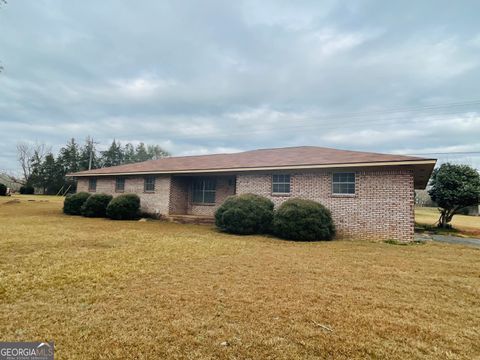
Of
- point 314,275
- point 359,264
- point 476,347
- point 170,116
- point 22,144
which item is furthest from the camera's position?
point 22,144

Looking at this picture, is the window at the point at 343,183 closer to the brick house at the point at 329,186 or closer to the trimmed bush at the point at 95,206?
the brick house at the point at 329,186

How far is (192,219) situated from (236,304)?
10.9m

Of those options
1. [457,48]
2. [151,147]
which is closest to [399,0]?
[457,48]

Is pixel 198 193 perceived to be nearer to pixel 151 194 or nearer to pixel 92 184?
pixel 151 194

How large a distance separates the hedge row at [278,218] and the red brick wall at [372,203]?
77 centimetres

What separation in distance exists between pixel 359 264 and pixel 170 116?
116 ft

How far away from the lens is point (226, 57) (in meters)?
16.2

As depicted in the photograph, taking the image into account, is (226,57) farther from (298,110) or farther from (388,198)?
(298,110)

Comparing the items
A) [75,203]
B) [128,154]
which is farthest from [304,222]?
[128,154]

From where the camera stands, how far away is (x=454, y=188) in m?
15.3

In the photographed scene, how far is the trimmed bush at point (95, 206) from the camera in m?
15.8

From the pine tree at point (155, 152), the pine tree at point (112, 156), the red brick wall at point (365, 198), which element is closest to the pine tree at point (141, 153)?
the pine tree at point (155, 152)

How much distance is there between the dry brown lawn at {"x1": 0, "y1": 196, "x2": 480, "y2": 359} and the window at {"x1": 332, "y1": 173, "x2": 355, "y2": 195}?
4295 mm

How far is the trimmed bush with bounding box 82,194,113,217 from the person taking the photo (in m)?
15.8
